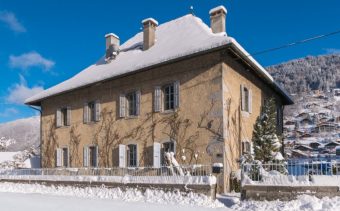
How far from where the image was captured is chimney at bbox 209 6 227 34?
16.7m

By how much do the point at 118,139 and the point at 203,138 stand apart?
5223 mm

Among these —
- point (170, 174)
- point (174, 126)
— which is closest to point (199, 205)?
point (170, 174)

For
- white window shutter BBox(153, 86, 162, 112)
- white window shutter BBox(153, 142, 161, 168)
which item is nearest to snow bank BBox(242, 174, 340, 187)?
white window shutter BBox(153, 142, 161, 168)

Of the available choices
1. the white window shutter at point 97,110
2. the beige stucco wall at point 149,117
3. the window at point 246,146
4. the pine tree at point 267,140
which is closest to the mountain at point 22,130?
the beige stucco wall at point 149,117

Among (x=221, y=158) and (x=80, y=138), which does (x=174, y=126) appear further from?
(x=80, y=138)

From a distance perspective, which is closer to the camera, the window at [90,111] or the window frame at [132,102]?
the window frame at [132,102]

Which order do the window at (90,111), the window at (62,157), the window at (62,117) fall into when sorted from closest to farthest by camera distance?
the window at (90,111), the window at (62,157), the window at (62,117)

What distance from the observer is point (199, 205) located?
12250 millimetres

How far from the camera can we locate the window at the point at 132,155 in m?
17.9

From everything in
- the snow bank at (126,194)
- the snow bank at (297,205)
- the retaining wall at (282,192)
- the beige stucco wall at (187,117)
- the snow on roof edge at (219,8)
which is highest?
the snow on roof edge at (219,8)

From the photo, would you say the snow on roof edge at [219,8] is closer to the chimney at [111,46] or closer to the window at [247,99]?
the window at [247,99]

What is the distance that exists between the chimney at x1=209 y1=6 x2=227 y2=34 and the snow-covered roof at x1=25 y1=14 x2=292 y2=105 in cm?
33

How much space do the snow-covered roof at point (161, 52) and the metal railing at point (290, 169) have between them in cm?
497

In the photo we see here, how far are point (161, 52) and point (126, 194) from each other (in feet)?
22.5
